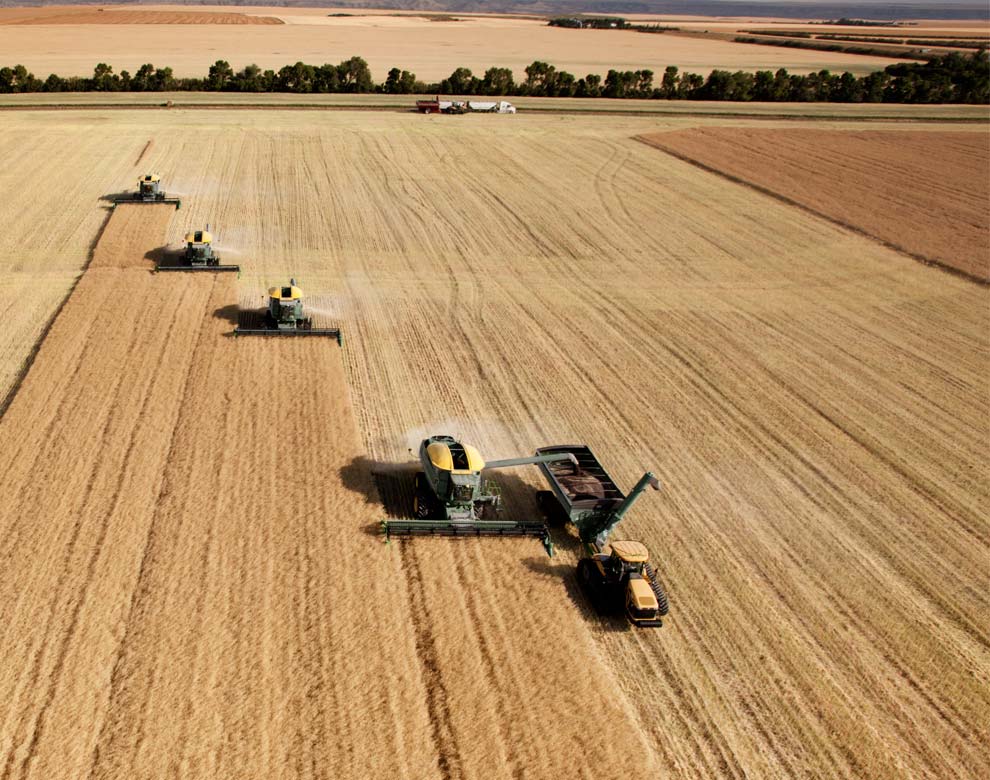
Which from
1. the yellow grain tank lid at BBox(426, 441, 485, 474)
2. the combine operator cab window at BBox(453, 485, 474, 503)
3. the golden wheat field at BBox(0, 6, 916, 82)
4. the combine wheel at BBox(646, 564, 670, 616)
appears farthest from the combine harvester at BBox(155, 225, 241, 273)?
the golden wheat field at BBox(0, 6, 916, 82)

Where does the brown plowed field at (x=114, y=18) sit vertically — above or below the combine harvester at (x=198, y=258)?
above

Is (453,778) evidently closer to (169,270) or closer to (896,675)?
(896,675)

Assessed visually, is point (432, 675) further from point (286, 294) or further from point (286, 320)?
point (286, 294)

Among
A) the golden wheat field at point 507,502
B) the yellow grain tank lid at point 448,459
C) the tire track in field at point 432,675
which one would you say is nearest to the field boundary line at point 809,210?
the golden wheat field at point 507,502

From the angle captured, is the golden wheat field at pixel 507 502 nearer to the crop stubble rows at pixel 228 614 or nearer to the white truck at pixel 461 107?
the crop stubble rows at pixel 228 614

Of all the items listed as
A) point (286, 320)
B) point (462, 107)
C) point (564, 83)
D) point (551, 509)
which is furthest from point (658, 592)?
point (564, 83)

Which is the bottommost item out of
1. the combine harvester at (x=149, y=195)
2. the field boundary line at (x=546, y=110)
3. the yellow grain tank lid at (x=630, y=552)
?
the yellow grain tank lid at (x=630, y=552)
